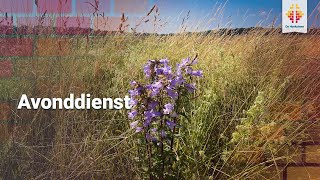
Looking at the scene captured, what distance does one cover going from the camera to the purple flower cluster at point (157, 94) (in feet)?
6.69

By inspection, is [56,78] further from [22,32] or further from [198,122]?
[198,122]

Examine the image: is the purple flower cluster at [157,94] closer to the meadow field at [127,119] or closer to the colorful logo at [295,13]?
the meadow field at [127,119]

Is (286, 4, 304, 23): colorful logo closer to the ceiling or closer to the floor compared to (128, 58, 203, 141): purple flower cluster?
closer to the ceiling

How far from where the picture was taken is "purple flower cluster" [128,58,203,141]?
204 centimetres

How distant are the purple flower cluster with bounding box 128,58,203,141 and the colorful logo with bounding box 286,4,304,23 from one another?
1067 mm

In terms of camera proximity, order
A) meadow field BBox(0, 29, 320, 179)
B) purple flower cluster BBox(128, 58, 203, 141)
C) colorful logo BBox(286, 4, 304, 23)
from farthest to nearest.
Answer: colorful logo BBox(286, 4, 304, 23), meadow field BBox(0, 29, 320, 179), purple flower cluster BBox(128, 58, 203, 141)

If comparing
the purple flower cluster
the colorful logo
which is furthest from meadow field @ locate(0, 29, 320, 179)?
the colorful logo

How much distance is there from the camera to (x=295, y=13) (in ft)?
9.80

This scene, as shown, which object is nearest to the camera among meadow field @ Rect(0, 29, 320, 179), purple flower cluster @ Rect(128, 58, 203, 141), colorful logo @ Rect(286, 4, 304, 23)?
purple flower cluster @ Rect(128, 58, 203, 141)

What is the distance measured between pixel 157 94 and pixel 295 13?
125 cm

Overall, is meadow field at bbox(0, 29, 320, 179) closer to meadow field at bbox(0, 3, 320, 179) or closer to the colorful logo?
meadow field at bbox(0, 3, 320, 179)

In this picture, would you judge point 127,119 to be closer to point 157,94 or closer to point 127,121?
point 127,121

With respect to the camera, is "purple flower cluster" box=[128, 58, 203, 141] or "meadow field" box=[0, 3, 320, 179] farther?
"meadow field" box=[0, 3, 320, 179]

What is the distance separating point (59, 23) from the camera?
2.98m
